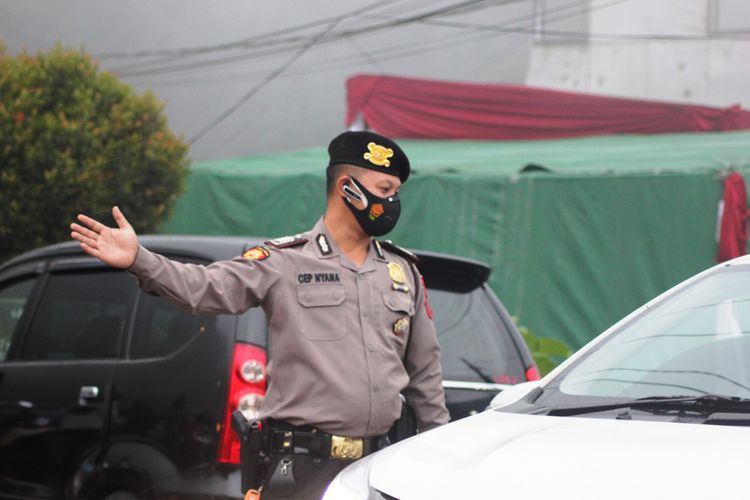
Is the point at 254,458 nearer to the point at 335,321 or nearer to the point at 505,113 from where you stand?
the point at 335,321

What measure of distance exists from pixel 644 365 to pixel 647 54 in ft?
59.5

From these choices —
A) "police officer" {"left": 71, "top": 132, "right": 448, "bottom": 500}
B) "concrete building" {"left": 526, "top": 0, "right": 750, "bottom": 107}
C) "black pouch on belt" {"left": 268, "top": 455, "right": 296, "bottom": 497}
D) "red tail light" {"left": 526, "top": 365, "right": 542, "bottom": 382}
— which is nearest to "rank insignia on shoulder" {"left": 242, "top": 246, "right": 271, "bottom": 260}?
"police officer" {"left": 71, "top": 132, "right": 448, "bottom": 500}

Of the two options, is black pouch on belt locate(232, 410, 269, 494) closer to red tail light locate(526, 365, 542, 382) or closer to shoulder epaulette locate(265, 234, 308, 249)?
shoulder epaulette locate(265, 234, 308, 249)

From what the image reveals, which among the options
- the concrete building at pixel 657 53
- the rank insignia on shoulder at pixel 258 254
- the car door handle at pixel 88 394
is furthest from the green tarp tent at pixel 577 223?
the rank insignia on shoulder at pixel 258 254

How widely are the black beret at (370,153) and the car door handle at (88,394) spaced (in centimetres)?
162

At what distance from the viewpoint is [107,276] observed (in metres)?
5.35

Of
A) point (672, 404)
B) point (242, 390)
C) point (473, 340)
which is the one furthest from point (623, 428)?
point (473, 340)

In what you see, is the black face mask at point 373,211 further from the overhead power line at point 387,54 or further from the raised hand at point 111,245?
the overhead power line at point 387,54

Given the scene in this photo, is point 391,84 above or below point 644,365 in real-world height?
above

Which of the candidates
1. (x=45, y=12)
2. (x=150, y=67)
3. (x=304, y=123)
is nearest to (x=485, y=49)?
(x=304, y=123)

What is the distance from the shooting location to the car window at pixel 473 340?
16.6ft

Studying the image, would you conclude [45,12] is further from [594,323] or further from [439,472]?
[439,472]

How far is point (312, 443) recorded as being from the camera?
12.5ft

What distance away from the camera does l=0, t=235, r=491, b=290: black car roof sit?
489cm
